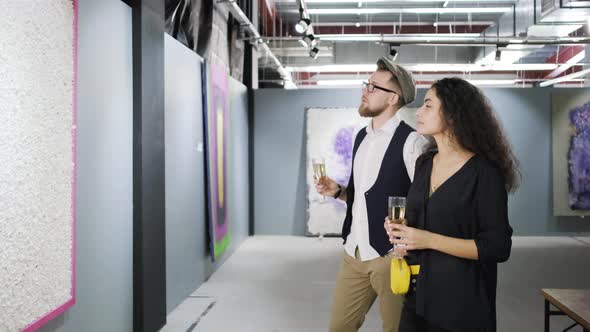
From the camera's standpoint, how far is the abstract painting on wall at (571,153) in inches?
299

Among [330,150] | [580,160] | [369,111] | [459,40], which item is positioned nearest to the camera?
[369,111]

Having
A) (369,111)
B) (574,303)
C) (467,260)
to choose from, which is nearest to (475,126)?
(467,260)

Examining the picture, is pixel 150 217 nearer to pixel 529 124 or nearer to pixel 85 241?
pixel 85 241

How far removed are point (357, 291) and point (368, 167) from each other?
0.49m

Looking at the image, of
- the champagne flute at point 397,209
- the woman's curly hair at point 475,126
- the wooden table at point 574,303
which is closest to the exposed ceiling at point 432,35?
the wooden table at point 574,303

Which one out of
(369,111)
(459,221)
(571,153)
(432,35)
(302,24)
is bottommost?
(459,221)

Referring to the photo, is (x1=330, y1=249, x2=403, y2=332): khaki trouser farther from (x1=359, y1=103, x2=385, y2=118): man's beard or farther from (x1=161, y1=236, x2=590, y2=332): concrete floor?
(x1=161, y1=236, x2=590, y2=332): concrete floor

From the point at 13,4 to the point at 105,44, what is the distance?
942 millimetres

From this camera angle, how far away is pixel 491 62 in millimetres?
8531

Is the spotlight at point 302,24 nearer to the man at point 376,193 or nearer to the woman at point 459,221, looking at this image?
the man at point 376,193

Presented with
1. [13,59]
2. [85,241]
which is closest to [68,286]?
[85,241]

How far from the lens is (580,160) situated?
7.60 meters

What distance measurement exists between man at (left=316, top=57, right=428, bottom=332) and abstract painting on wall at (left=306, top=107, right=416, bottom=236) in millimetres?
5515

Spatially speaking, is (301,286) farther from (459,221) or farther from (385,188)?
(459,221)
